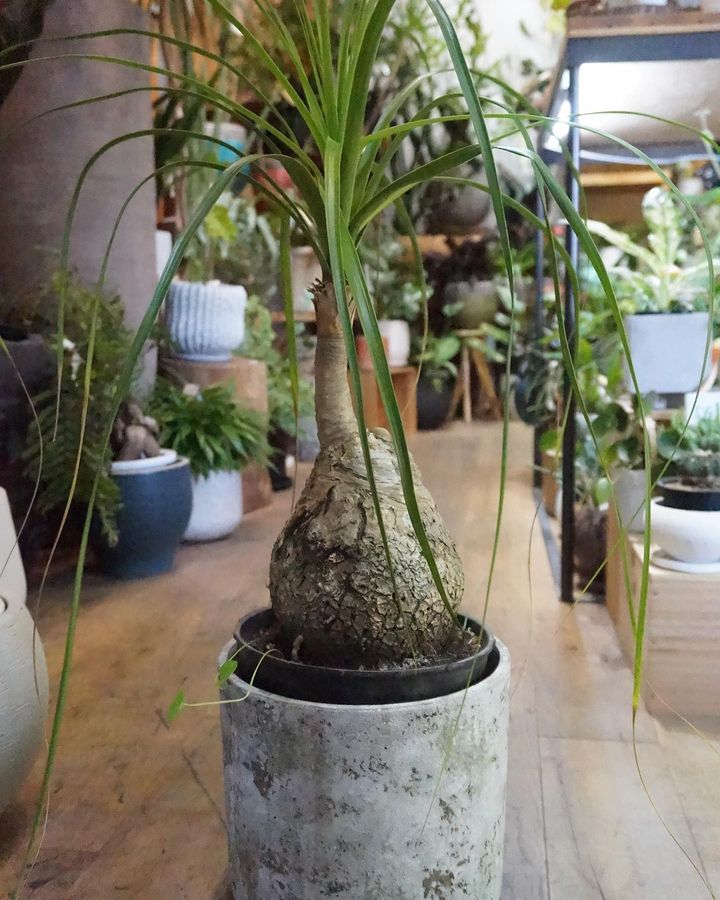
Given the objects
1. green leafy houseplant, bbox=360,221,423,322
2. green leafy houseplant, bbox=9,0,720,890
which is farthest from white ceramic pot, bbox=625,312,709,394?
green leafy houseplant, bbox=360,221,423,322

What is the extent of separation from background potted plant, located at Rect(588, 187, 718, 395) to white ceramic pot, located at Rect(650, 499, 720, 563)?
13.1 inches

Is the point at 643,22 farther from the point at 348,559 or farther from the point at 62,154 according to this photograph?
the point at 62,154

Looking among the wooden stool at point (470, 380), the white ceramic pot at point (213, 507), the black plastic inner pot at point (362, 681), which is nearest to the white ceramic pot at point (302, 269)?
the wooden stool at point (470, 380)

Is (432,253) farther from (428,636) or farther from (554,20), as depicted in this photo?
(428,636)

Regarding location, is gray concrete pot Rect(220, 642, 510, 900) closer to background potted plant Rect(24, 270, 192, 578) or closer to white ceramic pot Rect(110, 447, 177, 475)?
background potted plant Rect(24, 270, 192, 578)

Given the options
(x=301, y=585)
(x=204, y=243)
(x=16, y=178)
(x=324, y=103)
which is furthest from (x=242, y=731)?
(x=204, y=243)

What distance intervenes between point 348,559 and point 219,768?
1.70 feet

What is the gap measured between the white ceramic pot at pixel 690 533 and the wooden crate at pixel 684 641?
31 millimetres

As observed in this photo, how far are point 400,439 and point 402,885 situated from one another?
383mm

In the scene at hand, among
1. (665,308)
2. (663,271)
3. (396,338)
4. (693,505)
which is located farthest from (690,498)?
(396,338)

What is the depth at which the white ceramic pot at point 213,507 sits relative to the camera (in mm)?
2092

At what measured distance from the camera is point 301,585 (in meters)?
0.67

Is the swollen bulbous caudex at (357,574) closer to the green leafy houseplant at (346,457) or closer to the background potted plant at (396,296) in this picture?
the green leafy houseplant at (346,457)

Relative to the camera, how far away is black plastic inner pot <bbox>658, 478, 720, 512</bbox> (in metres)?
1.16
